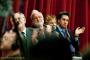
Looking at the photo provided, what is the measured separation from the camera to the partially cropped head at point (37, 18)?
1944 millimetres

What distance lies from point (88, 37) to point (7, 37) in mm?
597

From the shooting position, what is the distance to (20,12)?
6.34ft

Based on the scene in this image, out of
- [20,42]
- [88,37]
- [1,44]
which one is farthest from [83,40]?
[1,44]

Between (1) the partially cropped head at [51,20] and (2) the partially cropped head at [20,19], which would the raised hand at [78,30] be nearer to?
(1) the partially cropped head at [51,20]

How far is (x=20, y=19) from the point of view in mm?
1944

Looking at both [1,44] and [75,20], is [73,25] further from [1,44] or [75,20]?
[1,44]

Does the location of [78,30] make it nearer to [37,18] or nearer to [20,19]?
[37,18]

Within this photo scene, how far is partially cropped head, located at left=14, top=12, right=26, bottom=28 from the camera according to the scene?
6.34ft

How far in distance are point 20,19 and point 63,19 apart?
318mm

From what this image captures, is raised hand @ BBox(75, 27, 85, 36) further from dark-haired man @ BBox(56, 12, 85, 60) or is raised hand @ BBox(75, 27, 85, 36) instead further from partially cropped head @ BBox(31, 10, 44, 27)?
partially cropped head @ BBox(31, 10, 44, 27)

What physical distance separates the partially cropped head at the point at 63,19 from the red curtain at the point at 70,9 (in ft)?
0.10

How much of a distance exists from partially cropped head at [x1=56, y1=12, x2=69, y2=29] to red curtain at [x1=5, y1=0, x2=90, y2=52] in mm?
30

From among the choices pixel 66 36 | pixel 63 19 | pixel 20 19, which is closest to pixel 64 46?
pixel 66 36

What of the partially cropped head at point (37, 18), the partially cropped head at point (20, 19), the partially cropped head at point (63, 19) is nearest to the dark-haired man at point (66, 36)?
the partially cropped head at point (63, 19)
